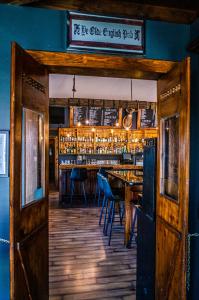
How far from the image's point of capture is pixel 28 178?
2195mm

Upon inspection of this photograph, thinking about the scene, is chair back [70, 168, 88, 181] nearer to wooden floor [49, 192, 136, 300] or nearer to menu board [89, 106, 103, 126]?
wooden floor [49, 192, 136, 300]

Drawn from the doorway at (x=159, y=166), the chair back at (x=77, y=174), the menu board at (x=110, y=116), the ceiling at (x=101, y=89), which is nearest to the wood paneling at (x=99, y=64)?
the doorway at (x=159, y=166)

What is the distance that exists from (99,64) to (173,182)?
4.20 ft

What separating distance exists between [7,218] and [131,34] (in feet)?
6.71

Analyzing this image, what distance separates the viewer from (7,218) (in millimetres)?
2109

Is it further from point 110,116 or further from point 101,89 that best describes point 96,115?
point 101,89

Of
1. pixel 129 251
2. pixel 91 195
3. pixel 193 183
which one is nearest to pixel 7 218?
pixel 193 183

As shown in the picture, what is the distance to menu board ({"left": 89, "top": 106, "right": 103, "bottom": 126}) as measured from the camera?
8688 millimetres

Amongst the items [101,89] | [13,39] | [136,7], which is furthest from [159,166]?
[101,89]

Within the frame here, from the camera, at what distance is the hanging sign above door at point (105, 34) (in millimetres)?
2188

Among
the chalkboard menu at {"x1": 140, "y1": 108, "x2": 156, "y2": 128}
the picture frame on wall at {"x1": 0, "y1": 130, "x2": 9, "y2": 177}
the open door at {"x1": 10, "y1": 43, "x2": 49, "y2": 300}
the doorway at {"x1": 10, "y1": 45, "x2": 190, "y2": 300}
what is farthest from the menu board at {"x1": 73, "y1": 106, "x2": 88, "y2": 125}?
the picture frame on wall at {"x1": 0, "y1": 130, "x2": 9, "y2": 177}

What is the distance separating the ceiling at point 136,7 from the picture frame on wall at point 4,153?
113cm

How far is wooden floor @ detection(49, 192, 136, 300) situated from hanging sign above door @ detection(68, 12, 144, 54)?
262cm

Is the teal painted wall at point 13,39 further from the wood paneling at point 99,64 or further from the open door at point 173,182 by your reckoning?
the open door at point 173,182
